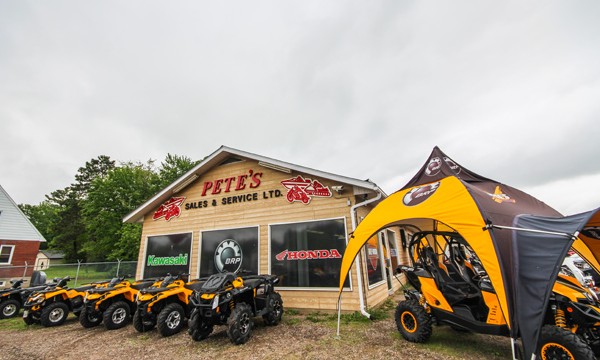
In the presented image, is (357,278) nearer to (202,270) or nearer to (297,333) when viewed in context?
(297,333)

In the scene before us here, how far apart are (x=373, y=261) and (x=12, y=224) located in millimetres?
23089

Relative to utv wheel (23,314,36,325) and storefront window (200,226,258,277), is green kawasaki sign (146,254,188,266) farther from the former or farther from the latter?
utv wheel (23,314,36,325)

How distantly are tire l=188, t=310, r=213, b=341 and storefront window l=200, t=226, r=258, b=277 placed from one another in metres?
2.74

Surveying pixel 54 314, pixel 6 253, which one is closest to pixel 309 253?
pixel 54 314

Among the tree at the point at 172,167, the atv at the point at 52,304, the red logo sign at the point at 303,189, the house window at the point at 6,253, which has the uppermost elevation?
the tree at the point at 172,167

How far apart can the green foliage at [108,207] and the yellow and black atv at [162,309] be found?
61.1ft

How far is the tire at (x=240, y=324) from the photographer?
4.54 meters

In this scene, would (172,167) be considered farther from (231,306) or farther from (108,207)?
(231,306)

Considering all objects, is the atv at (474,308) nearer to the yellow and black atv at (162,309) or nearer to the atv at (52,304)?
the yellow and black atv at (162,309)

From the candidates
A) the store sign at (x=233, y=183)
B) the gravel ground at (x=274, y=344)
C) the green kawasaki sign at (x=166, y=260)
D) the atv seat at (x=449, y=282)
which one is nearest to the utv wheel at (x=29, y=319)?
the gravel ground at (x=274, y=344)

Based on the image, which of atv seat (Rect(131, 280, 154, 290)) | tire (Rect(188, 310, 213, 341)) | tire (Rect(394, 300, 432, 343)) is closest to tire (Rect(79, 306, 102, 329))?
atv seat (Rect(131, 280, 154, 290))

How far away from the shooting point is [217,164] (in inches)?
373

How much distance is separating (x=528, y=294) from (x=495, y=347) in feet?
5.54

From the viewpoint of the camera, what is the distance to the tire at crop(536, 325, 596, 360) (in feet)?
8.68
